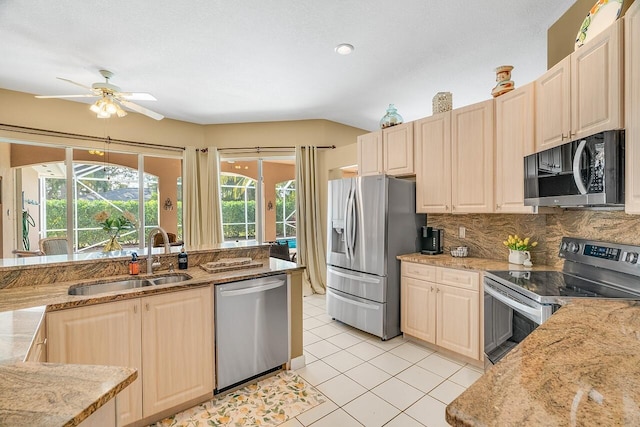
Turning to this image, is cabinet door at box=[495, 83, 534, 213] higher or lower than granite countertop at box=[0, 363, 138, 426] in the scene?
higher

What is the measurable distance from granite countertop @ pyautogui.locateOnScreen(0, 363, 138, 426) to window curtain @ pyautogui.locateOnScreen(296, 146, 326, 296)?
3.91 meters

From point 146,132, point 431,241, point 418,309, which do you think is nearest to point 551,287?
point 418,309

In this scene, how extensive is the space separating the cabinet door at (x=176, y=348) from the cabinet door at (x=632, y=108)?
253 cm

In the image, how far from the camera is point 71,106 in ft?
13.2

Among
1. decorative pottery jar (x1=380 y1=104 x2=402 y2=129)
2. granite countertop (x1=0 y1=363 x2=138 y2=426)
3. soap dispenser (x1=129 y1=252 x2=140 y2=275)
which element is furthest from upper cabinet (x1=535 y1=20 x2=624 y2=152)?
soap dispenser (x1=129 y1=252 x2=140 y2=275)

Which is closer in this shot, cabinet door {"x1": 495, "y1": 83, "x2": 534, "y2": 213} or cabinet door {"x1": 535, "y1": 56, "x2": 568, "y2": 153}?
cabinet door {"x1": 535, "y1": 56, "x2": 568, "y2": 153}

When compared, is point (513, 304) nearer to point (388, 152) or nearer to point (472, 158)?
point (472, 158)

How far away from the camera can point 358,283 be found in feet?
10.6

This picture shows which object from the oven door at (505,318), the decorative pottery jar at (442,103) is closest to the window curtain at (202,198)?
the decorative pottery jar at (442,103)

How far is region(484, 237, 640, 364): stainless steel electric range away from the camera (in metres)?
1.68

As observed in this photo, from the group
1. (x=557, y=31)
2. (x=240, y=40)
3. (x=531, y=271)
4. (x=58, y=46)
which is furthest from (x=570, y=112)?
(x=58, y=46)

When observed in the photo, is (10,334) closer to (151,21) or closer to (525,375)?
(525,375)

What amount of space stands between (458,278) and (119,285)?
110 inches

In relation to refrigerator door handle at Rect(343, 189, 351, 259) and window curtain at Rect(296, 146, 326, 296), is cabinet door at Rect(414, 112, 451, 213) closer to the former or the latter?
refrigerator door handle at Rect(343, 189, 351, 259)
